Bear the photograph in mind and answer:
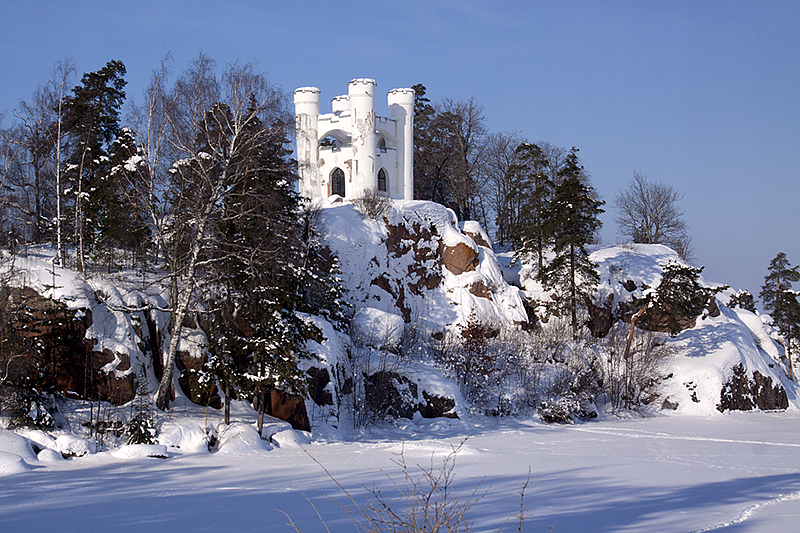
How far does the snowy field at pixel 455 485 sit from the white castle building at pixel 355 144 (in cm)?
1693

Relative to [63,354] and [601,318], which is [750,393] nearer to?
[601,318]

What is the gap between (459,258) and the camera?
2942 cm

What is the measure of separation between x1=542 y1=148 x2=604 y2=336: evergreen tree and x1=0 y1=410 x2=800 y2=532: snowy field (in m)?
9.99

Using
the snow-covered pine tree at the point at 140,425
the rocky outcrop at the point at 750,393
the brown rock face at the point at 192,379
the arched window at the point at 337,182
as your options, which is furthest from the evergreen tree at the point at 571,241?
the snow-covered pine tree at the point at 140,425

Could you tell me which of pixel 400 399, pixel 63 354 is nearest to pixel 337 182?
pixel 400 399

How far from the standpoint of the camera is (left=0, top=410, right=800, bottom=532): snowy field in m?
8.52

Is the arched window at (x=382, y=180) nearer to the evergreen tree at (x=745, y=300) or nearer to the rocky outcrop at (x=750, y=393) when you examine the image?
the rocky outcrop at (x=750, y=393)

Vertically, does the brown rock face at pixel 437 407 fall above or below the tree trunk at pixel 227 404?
below

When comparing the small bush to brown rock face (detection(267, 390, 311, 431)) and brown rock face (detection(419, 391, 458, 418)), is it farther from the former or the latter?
brown rock face (detection(267, 390, 311, 431))

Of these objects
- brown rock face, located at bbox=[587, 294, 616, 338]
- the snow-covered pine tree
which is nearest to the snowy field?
the snow-covered pine tree

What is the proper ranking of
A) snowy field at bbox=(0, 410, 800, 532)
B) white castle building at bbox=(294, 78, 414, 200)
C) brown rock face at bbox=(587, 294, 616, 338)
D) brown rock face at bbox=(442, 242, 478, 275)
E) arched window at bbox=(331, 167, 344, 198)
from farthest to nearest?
arched window at bbox=(331, 167, 344, 198) < white castle building at bbox=(294, 78, 414, 200) < brown rock face at bbox=(587, 294, 616, 338) < brown rock face at bbox=(442, 242, 478, 275) < snowy field at bbox=(0, 410, 800, 532)

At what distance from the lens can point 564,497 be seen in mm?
10062

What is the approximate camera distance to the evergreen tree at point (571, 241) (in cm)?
2800

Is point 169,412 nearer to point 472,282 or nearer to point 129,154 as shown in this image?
point 129,154
